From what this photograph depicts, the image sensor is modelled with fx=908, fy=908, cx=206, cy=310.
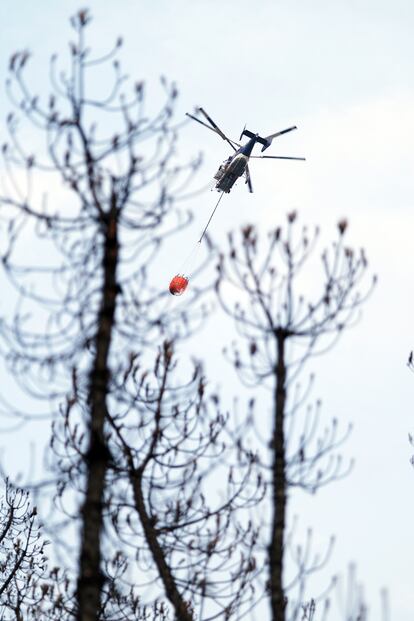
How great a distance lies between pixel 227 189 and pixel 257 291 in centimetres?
2409

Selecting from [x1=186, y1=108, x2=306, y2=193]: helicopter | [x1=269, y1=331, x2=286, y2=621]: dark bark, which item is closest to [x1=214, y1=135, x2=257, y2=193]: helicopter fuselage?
[x1=186, y1=108, x2=306, y2=193]: helicopter

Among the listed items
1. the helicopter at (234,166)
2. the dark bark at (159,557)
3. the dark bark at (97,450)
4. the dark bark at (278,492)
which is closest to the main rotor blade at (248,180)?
the helicopter at (234,166)

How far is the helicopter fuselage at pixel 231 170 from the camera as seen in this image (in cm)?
3456

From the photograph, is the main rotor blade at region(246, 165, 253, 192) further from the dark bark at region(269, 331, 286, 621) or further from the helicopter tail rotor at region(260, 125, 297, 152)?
the dark bark at region(269, 331, 286, 621)

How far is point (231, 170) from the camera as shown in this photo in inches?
1371

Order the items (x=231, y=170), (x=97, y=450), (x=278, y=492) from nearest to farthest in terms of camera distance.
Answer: (x=97, y=450), (x=278, y=492), (x=231, y=170)

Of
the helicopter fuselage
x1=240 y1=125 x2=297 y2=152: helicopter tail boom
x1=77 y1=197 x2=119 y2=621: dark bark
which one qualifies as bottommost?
x1=77 y1=197 x2=119 y2=621: dark bark

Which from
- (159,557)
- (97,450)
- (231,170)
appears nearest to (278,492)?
(97,450)

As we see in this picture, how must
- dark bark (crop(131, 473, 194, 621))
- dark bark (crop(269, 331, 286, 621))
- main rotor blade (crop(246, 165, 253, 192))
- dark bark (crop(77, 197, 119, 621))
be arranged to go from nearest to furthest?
dark bark (crop(77, 197, 119, 621)) → dark bark (crop(269, 331, 286, 621)) → dark bark (crop(131, 473, 194, 621)) → main rotor blade (crop(246, 165, 253, 192))

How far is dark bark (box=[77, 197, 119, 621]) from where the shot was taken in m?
9.04

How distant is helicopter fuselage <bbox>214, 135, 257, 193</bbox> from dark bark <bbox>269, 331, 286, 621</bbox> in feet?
78.0

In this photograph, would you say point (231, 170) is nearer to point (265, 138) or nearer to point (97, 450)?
point (265, 138)

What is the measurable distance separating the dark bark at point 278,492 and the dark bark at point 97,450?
6.87 ft

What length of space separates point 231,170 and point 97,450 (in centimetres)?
2631
